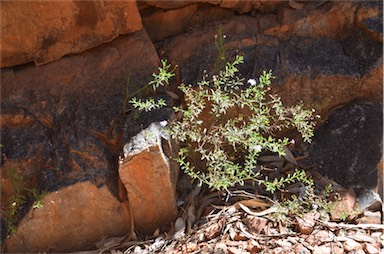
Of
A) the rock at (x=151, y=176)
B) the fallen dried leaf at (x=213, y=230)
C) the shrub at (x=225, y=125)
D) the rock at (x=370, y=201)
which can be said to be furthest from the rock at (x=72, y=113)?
the rock at (x=370, y=201)

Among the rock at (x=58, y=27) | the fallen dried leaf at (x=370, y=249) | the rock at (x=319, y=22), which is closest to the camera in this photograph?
the fallen dried leaf at (x=370, y=249)

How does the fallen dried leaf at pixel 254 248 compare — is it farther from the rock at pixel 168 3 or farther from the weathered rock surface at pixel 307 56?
the rock at pixel 168 3

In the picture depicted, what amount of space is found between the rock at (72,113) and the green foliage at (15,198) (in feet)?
0.19

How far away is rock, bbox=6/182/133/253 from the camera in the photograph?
9.53 feet

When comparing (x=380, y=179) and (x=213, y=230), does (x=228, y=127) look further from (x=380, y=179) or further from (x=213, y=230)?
(x=380, y=179)

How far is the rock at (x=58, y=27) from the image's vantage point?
10.4 feet

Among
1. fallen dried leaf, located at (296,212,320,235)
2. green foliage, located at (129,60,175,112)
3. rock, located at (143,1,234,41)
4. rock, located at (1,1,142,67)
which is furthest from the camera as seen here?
rock, located at (143,1,234,41)

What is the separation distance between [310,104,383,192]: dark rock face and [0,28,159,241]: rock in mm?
1141

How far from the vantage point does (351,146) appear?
307 cm

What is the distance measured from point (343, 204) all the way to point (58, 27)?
2.01 meters

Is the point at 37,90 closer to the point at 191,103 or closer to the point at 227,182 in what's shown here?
the point at 191,103

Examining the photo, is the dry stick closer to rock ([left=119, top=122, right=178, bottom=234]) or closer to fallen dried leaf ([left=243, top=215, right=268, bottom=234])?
fallen dried leaf ([left=243, top=215, right=268, bottom=234])

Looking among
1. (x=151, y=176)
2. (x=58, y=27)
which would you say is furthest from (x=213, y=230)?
(x=58, y=27)

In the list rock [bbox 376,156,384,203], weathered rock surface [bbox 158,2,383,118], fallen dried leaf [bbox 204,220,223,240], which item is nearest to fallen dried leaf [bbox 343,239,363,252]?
rock [bbox 376,156,384,203]
